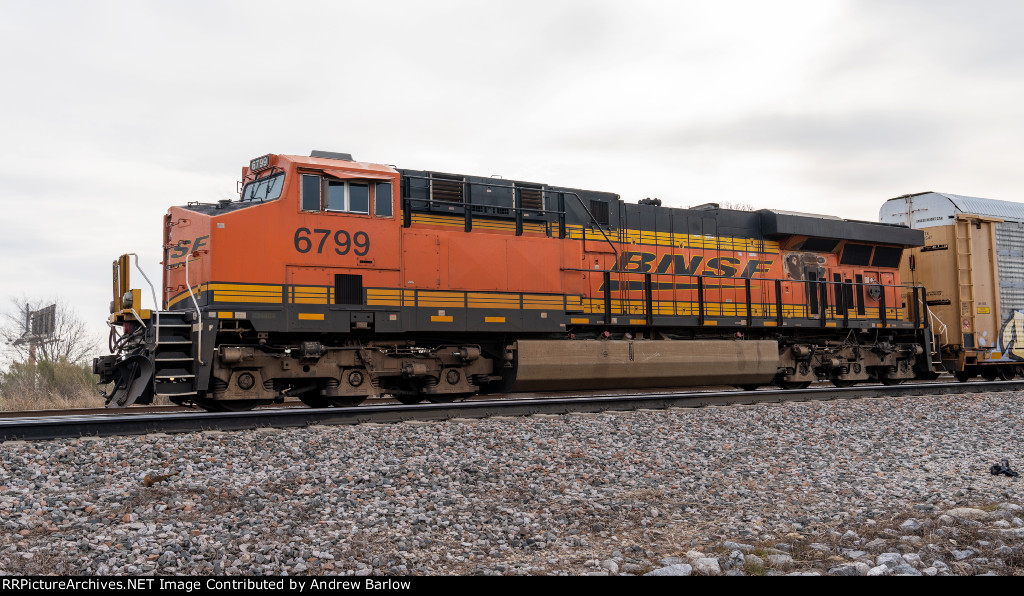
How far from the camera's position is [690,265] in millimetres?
13438

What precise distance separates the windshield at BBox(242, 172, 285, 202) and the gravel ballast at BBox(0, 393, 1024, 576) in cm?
364

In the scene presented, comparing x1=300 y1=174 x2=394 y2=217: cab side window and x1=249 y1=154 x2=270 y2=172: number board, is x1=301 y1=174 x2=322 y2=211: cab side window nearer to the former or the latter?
x1=300 y1=174 x2=394 y2=217: cab side window

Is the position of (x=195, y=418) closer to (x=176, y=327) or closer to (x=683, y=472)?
(x=176, y=327)

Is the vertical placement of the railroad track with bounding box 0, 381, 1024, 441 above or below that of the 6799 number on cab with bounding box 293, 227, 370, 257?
below

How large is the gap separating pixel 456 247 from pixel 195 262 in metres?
3.46

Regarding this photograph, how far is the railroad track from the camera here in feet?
22.3

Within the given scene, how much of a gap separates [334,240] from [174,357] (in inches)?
94.7

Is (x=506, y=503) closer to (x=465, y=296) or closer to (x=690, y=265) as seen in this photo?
(x=465, y=296)

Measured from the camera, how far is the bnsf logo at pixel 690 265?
502 inches

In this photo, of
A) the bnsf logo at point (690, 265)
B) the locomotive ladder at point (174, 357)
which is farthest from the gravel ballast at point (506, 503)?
the bnsf logo at point (690, 265)

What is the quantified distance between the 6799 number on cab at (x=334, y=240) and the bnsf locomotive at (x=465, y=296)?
0.02 meters

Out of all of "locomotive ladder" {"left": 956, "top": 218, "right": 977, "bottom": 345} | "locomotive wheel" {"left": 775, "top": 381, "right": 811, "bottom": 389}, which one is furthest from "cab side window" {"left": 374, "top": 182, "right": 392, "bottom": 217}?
"locomotive ladder" {"left": 956, "top": 218, "right": 977, "bottom": 345}

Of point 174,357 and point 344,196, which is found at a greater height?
point 344,196

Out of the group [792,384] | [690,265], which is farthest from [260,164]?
[792,384]
